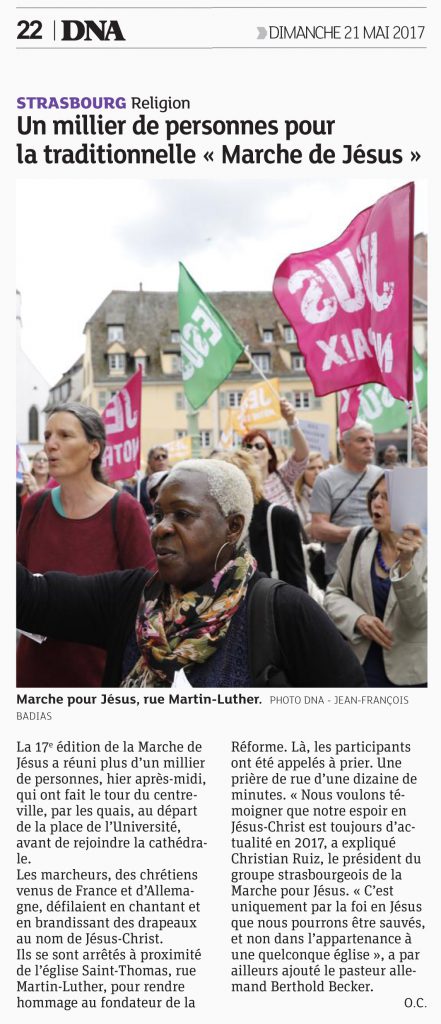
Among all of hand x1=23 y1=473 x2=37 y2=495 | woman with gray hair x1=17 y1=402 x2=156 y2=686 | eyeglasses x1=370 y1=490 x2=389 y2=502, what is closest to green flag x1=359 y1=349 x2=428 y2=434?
hand x1=23 y1=473 x2=37 y2=495

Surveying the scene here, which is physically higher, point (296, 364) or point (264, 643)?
point (296, 364)

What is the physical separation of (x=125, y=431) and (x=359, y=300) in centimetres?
405

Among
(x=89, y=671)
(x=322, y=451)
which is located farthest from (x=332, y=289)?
(x=322, y=451)

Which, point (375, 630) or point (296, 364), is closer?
point (375, 630)

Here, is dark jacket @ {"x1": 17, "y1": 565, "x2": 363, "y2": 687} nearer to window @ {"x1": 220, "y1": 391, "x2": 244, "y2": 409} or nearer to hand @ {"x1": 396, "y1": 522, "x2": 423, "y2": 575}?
hand @ {"x1": 396, "y1": 522, "x2": 423, "y2": 575}

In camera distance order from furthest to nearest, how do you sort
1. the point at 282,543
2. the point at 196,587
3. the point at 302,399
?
the point at 302,399
the point at 282,543
the point at 196,587

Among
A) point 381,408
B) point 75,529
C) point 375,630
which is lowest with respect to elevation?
point 375,630

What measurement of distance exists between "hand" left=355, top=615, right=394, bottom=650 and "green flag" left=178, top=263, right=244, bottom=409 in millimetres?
3682

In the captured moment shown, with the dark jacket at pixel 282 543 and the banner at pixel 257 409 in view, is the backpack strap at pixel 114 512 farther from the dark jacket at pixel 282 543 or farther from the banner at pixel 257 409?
the banner at pixel 257 409

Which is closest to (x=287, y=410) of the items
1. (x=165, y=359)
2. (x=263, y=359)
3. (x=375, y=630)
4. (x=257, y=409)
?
(x=375, y=630)

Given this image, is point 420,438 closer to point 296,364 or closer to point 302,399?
point 302,399

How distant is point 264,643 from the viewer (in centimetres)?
271

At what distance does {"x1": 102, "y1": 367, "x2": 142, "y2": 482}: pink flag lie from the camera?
27.0 feet
